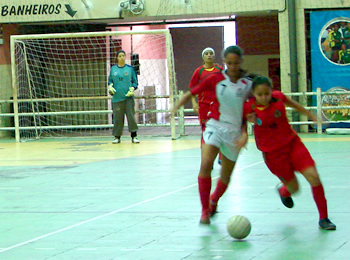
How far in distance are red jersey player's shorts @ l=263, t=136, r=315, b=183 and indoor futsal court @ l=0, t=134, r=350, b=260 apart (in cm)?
51

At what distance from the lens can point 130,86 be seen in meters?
17.5

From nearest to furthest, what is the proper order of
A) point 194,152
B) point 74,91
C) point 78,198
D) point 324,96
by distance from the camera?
point 78,198, point 194,152, point 324,96, point 74,91

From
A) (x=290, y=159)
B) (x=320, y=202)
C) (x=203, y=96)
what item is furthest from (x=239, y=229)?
(x=203, y=96)

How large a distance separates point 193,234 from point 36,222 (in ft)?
6.06

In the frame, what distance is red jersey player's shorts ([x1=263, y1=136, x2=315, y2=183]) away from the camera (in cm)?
623

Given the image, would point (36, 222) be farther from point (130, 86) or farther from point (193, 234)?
point (130, 86)

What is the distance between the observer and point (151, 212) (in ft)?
23.9

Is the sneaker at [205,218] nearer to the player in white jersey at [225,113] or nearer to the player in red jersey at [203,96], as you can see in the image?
the player in white jersey at [225,113]

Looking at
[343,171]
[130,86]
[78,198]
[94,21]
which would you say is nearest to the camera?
[78,198]

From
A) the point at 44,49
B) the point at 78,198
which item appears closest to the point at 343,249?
the point at 78,198

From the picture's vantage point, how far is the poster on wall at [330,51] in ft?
66.7

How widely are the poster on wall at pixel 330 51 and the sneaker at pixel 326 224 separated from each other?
576 inches

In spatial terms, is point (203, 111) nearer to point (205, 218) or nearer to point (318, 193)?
point (205, 218)

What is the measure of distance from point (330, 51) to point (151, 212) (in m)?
14.5
